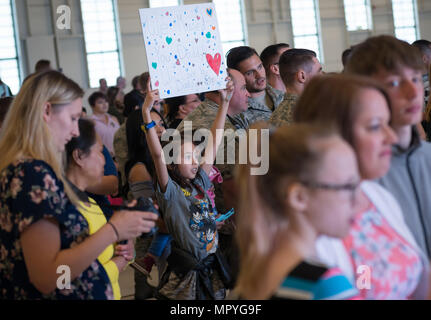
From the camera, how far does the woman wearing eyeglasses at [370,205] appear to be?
1.52 m

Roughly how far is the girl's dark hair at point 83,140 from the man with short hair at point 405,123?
1.07 metres

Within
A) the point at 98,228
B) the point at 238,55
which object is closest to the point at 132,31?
the point at 238,55

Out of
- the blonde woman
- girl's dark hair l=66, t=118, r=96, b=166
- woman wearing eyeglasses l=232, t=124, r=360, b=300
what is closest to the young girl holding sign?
girl's dark hair l=66, t=118, r=96, b=166

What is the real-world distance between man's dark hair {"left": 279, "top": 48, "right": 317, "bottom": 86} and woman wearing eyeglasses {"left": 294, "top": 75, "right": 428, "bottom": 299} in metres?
2.05

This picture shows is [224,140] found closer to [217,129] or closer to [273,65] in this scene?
[217,129]

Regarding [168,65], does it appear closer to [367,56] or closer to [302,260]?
[367,56]

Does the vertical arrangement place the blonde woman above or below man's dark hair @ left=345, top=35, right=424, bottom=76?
below

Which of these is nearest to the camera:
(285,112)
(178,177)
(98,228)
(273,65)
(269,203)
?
(269,203)

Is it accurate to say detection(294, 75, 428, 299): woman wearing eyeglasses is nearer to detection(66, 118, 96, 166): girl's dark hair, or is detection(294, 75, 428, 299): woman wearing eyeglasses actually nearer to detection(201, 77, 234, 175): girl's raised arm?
detection(66, 118, 96, 166): girl's dark hair

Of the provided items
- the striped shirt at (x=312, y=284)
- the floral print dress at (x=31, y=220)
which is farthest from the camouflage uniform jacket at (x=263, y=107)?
the striped shirt at (x=312, y=284)

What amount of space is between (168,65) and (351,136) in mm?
1933

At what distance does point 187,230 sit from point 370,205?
149 centimetres

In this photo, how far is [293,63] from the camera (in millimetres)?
3744

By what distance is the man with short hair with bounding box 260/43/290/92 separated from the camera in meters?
4.61
